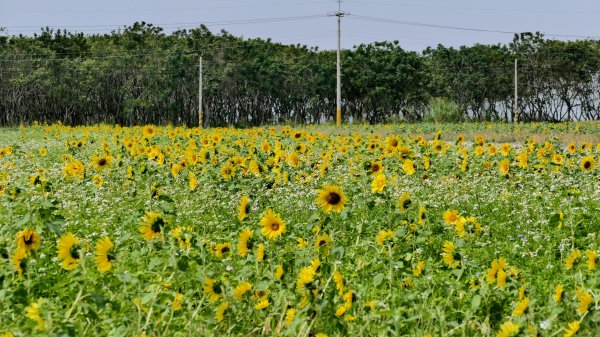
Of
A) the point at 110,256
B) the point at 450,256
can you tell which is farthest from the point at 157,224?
the point at 450,256

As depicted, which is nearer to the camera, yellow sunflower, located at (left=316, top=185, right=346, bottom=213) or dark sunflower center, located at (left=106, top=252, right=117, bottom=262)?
dark sunflower center, located at (left=106, top=252, right=117, bottom=262)

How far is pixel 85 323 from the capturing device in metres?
3.15

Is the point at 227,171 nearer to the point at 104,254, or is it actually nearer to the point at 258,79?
the point at 104,254

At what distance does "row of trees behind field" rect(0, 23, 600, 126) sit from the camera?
134 feet

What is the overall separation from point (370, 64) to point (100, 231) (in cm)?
4175

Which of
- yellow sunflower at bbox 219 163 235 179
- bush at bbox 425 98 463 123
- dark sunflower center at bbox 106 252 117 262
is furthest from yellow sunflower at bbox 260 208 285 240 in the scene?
bush at bbox 425 98 463 123

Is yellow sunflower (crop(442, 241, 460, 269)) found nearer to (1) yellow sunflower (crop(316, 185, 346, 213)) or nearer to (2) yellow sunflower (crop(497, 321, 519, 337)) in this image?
(1) yellow sunflower (crop(316, 185, 346, 213))

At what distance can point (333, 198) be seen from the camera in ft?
11.7

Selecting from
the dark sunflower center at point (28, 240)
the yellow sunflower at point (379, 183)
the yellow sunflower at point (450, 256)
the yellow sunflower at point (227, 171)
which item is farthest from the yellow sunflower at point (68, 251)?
the yellow sunflower at point (227, 171)

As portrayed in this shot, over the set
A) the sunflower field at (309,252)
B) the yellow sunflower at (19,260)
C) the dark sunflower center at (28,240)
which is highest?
the dark sunflower center at (28,240)

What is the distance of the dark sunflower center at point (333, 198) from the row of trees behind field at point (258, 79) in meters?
36.0

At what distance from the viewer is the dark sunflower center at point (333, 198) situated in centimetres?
356

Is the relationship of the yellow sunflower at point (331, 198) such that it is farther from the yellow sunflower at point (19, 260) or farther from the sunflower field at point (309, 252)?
the yellow sunflower at point (19, 260)

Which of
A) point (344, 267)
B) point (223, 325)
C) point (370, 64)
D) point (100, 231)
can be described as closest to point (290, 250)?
point (344, 267)
